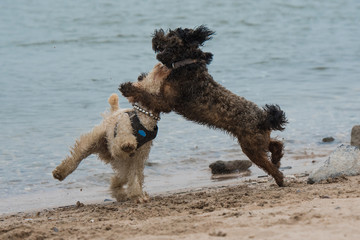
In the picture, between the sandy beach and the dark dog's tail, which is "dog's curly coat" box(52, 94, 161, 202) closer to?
the sandy beach

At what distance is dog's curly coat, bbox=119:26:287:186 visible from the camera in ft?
20.7

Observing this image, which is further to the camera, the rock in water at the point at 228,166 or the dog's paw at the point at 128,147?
the rock in water at the point at 228,166

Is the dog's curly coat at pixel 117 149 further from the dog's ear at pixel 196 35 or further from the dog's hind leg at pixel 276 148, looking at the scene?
the dog's hind leg at pixel 276 148

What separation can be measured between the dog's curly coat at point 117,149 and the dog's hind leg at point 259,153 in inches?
39.1

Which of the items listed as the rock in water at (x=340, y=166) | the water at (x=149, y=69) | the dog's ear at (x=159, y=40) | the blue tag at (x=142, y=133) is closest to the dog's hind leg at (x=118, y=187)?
the water at (x=149, y=69)

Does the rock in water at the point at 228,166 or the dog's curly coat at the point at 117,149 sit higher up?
the dog's curly coat at the point at 117,149

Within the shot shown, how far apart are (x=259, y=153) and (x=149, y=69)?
902 centimetres

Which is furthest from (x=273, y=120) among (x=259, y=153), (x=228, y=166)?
(x=228, y=166)

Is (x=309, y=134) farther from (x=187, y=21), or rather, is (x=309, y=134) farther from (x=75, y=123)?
(x=187, y=21)

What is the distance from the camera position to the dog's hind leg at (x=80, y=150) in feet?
21.6

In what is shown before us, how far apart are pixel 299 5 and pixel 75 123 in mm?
18354

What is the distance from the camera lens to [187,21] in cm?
2203

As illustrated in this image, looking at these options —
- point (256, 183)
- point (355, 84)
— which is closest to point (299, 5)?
point (355, 84)

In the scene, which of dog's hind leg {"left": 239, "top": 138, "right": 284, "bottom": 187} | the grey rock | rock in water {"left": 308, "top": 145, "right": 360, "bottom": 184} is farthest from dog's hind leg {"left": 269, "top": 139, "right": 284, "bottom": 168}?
the grey rock
